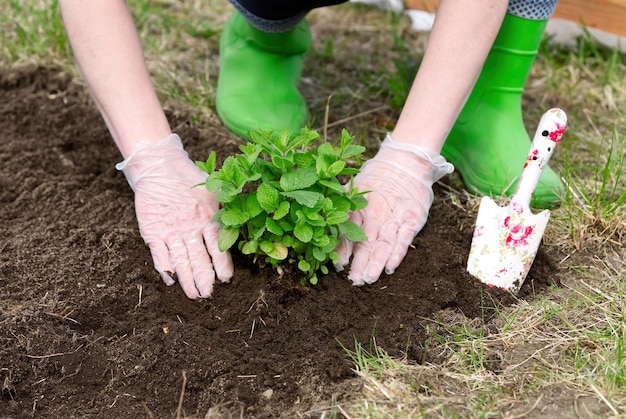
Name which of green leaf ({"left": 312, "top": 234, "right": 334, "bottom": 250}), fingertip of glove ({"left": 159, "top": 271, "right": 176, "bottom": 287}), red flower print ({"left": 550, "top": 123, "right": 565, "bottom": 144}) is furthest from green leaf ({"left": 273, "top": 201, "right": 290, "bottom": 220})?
red flower print ({"left": 550, "top": 123, "right": 565, "bottom": 144})

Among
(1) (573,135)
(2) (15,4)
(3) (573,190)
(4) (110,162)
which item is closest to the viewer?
(3) (573,190)

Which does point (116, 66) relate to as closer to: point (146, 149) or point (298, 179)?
point (146, 149)

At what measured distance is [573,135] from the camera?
2.59 meters

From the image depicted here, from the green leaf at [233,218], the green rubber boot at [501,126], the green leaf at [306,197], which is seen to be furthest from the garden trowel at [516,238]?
the green leaf at [233,218]

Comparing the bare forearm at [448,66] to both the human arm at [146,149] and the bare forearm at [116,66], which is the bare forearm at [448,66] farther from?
the bare forearm at [116,66]

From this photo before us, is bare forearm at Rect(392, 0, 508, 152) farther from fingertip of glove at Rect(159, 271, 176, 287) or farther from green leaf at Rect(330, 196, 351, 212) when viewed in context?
fingertip of glove at Rect(159, 271, 176, 287)

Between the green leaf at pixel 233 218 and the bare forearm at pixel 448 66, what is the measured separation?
51cm

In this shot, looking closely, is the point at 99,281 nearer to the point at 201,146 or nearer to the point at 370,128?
the point at 201,146

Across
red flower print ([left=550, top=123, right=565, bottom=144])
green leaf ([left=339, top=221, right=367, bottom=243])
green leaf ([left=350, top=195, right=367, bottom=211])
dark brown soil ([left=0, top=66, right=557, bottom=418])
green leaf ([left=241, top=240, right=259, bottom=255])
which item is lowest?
dark brown soil ([left=0, top=66, right=557, bottom=418])

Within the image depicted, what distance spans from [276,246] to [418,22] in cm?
199

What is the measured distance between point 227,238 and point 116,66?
582 millimetres

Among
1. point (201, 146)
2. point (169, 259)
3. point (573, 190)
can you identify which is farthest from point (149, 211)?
point (573, 190)

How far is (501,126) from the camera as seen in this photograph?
2.30 metres

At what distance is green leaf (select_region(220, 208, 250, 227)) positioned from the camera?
5.51 feet
